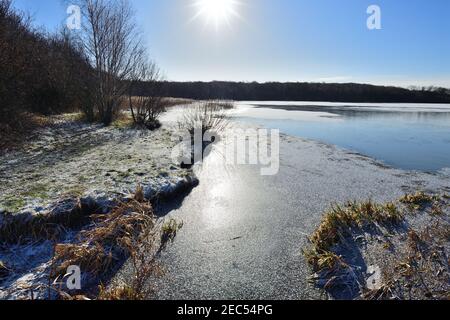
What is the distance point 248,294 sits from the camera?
2.54m

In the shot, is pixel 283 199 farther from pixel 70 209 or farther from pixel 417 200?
pixel 70 209

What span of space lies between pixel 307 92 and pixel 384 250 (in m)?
59.0

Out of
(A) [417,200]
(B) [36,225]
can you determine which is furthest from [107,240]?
(A) [417,200]

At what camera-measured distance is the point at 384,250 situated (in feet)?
10.4

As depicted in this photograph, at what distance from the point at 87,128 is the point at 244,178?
7.73 metres

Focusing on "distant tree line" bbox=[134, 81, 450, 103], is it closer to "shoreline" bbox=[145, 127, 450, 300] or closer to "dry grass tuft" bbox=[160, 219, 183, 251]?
"shoreline" bbox=[145, 127, 450, 300]

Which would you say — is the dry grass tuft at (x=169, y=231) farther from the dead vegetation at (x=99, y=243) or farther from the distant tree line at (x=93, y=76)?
the distant tree line at (x=93, y=76)

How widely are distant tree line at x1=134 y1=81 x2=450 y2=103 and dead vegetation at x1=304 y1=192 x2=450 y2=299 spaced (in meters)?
42.9

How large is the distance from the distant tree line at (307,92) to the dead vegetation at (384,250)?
42.9 m

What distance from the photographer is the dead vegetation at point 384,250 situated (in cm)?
256

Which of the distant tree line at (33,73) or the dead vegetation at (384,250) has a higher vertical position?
the distant tree line at (33,73)

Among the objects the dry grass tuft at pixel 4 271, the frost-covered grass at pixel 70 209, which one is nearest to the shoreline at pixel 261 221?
the frost-covered grass at pixel 70 209
